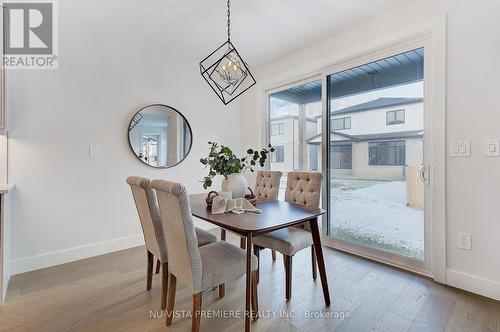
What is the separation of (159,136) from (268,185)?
5.23 ft

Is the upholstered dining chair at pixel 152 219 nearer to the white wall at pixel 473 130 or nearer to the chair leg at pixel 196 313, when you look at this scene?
the chair leg at pixel 196 313

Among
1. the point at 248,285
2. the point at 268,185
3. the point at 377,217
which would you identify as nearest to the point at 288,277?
the point at 248,285

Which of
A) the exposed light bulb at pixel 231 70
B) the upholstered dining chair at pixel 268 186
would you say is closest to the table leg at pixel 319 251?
the upholstered dining chair at pixel 268 186

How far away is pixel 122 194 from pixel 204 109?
62.9 inches

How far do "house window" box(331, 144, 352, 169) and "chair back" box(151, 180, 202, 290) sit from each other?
6.76 ft

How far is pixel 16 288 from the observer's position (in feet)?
6.60

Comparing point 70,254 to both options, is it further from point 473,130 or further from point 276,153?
point 473,130

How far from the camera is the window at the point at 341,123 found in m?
2.78

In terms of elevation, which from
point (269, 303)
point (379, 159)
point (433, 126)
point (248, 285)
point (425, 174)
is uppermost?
point (433, 126)

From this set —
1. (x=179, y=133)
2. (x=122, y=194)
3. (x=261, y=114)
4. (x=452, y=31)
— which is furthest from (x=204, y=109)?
(x=452, y=31)

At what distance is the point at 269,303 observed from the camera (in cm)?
181

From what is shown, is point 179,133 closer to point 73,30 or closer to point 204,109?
point 204,109

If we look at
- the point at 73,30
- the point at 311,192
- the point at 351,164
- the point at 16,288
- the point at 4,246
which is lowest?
the point at 16,288

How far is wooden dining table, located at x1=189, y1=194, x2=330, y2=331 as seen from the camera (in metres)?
1.39
